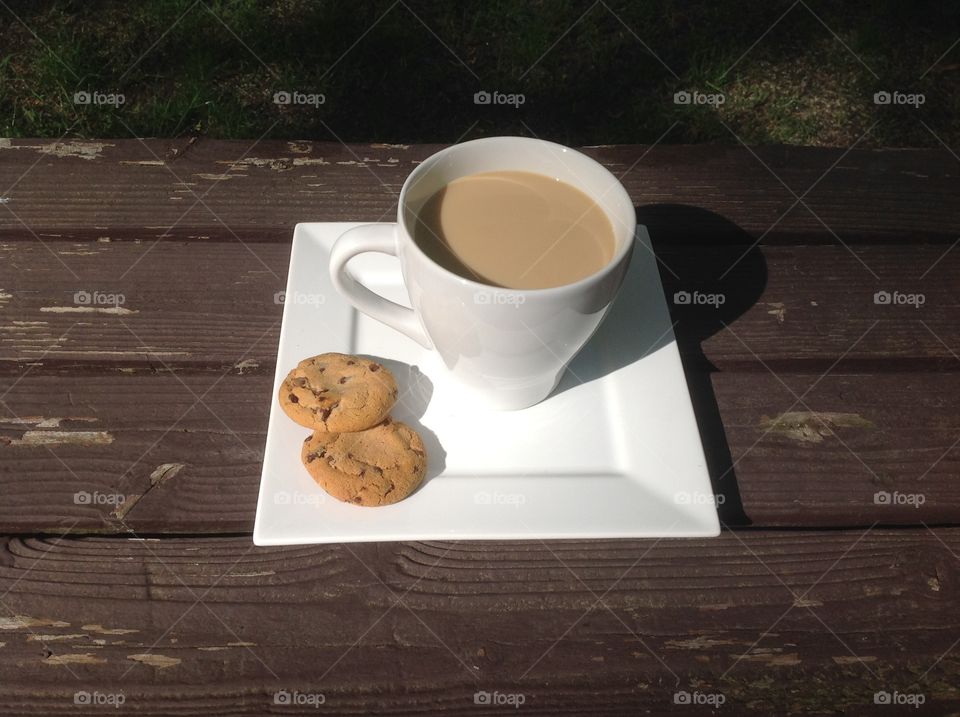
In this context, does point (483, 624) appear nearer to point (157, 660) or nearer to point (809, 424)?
point (157, 660)

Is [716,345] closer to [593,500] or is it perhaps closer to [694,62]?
[593,500]

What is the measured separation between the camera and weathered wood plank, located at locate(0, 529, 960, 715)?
2.70 ft

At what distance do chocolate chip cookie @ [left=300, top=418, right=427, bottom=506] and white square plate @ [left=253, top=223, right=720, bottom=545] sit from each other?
19mm

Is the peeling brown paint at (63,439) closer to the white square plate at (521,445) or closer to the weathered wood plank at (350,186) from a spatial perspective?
the white square plate at (521,445)

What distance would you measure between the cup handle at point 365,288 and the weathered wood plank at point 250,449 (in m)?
0.21

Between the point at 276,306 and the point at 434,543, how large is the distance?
482 millimetres

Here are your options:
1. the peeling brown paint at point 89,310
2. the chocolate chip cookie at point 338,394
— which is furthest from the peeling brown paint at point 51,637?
the peeling brown paint at point 89,310

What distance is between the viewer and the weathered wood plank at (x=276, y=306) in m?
1.12

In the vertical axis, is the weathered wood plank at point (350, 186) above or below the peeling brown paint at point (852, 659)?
above

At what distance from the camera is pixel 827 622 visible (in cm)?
88

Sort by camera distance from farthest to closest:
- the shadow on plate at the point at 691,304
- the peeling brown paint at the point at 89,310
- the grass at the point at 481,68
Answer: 1. the grass at the point at 481,68
2. the peeling brown paint at the point at 89,310
3. the shadow on plate at the point at 691,304

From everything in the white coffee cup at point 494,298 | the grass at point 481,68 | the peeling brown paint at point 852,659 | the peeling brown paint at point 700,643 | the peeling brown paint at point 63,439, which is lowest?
the peeling brown paint at point 852,659

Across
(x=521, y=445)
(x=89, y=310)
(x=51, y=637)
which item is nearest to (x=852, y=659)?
(x=521, y=445)

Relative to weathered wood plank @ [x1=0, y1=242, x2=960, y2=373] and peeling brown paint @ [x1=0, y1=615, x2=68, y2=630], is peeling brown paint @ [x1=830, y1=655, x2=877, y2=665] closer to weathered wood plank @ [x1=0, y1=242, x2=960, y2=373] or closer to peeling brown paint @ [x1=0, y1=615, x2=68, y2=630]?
weathered wood plank @ [x1=0, y1=242, x2=960, y2=373]
